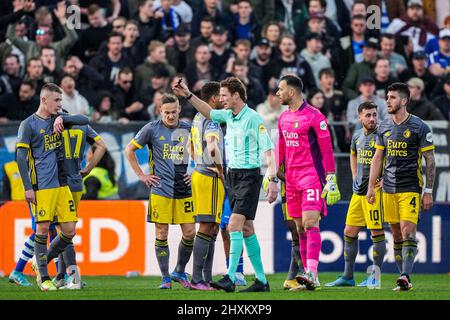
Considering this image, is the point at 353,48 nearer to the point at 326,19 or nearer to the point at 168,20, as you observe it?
the point at 326,19

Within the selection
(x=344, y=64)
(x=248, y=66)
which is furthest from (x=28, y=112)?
(x=344, y=64)

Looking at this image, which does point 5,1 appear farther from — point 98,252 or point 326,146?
point 326,146

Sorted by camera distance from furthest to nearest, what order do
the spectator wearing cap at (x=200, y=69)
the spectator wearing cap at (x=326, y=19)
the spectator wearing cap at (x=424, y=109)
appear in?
the spectator wearing cap at (x=326, y=19)
the spectator wearing cap at (x=200, y=69)
the spectator wearing cap at (x=424, y=109)

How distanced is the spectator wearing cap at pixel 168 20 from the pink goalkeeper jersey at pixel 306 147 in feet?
26.4

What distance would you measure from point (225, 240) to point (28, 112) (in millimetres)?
5139

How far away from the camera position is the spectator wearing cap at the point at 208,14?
20969mm

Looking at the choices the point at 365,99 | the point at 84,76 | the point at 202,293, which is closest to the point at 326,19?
the point at 365,99

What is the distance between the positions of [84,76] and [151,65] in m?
1.19

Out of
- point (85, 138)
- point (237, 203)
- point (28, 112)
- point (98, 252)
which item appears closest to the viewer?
point (237, 203)

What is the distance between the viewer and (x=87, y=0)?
20750 millimetres

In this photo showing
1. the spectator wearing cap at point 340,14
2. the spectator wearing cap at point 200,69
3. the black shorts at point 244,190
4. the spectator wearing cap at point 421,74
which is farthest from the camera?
the spectator wearing cap at point 340,14

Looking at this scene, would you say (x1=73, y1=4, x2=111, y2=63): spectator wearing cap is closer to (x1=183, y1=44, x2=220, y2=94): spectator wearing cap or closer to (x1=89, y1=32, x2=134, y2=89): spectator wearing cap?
(x1=89, y1=32, x2=134, y2=89): spectator wearing cap

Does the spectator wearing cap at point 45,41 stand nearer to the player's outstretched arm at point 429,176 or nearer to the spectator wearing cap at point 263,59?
the spectator wearing cap at point 263,59

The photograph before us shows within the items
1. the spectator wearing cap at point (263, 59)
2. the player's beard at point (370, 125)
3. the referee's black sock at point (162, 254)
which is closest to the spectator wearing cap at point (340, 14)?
the spectator wearing cap at point (263, 59)
